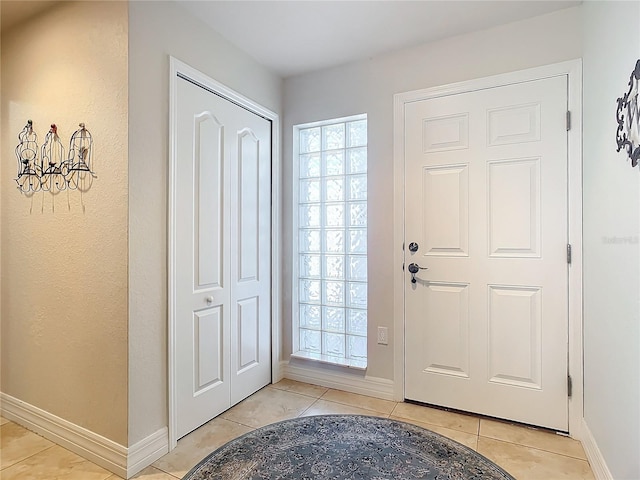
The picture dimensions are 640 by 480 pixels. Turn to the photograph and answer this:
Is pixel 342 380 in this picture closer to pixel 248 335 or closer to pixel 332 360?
pixel 332 360

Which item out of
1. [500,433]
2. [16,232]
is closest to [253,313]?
[16,232]

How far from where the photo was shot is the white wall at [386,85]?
2092 millimetres

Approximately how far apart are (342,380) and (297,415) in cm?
50

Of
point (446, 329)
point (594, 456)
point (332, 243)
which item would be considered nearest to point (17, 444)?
point (332, 243)

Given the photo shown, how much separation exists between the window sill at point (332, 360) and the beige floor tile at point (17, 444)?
5.26 feet

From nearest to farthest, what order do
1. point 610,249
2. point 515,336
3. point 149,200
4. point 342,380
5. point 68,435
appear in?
1. point 610,249
2. point 149,200
3. point 68,435
4. point 515,336
5. point 342,380

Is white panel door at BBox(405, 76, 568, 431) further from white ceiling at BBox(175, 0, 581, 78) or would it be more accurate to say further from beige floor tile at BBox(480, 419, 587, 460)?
white ceiling at BBox(175, 0, 581, 78)

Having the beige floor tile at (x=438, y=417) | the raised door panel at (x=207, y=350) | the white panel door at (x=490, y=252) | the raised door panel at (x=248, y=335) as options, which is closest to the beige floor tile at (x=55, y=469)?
the raised door panel at (x=207, y=350)

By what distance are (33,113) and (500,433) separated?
3.26 meters

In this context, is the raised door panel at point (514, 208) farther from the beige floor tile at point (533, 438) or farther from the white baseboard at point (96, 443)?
the white baseboard at point (96, 443)

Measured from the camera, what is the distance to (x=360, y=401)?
249 centimetres

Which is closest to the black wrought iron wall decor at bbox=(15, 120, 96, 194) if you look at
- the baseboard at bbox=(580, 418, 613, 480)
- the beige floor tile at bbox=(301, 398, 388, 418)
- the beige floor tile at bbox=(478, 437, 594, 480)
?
the beige floor tile at bbox=(301, 398, 388, 418)

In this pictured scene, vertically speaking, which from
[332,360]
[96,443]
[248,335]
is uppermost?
[248,335]

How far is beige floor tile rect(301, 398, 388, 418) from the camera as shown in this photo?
231 centimetres
